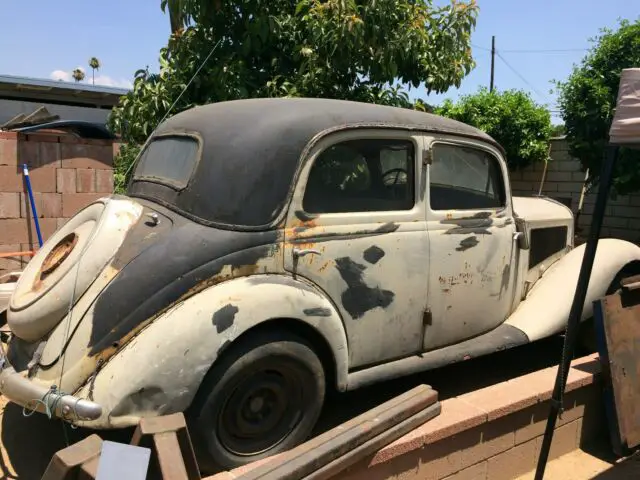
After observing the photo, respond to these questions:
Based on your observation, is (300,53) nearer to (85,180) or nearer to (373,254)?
(373,254)

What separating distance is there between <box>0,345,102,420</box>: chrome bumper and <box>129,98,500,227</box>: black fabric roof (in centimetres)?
102

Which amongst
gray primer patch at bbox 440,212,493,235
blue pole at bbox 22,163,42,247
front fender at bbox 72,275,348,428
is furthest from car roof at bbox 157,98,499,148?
blue pole at bbox 22,163,42,247

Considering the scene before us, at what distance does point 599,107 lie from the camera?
9000mm

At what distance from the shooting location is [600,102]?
29.3 ft

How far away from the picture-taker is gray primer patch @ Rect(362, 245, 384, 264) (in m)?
3.14

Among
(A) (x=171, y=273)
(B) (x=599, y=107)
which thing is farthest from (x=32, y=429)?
(B) (x=599, y=107)

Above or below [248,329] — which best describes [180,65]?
above

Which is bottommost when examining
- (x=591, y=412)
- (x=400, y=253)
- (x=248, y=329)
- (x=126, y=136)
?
(x=591, y=412)

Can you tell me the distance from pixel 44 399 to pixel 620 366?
318 cm

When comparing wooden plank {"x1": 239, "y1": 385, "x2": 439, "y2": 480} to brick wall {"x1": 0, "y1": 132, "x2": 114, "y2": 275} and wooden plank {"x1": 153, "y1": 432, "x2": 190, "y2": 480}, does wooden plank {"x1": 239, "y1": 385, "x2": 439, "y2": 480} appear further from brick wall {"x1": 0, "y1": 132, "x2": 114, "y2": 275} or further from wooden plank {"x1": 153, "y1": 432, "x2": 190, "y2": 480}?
brick wall {"x1": 0, "y1": 132, "x2": 114, "y2": 275}

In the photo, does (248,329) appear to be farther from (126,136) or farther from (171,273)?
(126,136)

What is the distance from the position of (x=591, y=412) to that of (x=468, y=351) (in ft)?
2.99

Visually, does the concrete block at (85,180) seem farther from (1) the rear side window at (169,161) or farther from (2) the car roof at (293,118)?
(2) the car roof at (293,118)

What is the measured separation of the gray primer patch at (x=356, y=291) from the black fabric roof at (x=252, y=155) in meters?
0.49
